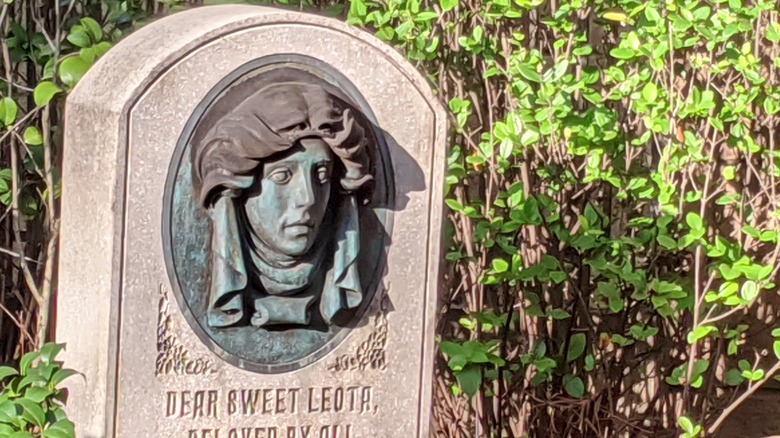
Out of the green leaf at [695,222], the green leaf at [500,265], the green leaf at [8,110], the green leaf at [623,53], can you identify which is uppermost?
the green leaf at [623,53]

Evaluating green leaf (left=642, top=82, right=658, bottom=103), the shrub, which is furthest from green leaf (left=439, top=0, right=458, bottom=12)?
the shrub

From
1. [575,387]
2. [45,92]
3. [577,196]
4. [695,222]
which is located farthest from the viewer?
[577,196]

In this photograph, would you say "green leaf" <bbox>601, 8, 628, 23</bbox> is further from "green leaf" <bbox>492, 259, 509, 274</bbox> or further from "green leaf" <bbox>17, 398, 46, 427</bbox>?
"green leaf" <bbox>17, 398, 46, 427</bbox>

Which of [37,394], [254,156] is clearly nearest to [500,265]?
[254,156]

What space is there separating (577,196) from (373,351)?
1421 millimetres

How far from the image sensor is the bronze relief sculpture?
317cm

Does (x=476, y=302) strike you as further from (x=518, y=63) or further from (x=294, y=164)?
(x=294, y=164)

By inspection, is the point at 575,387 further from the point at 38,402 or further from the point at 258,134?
the point at 38,402

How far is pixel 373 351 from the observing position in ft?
11.5

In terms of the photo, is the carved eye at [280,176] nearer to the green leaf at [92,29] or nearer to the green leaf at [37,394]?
the green leaf at [37,394]

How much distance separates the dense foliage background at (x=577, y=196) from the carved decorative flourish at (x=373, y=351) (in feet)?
1.56

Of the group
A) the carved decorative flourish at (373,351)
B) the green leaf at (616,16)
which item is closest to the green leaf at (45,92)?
the carved decorative flourish at (373,351)

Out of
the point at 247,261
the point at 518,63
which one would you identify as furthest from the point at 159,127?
the point at 518,63

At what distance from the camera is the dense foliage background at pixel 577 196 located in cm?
423
